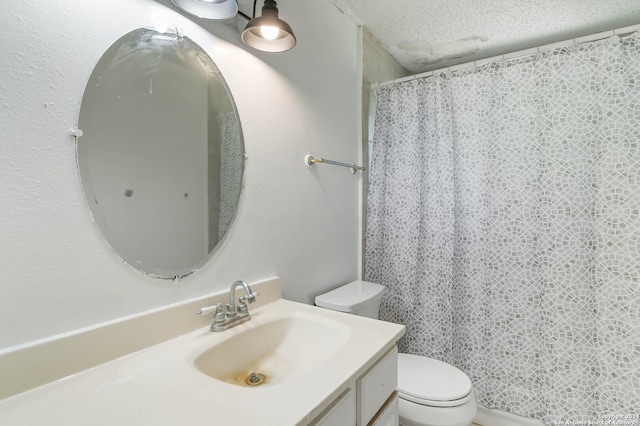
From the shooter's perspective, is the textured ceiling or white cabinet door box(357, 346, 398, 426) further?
the textured ceiling

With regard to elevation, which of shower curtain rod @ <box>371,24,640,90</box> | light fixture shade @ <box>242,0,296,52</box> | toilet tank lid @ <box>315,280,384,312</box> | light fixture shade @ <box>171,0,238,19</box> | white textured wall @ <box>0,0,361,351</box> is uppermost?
shower curtain rod @ <box>371,24,640,90</box>

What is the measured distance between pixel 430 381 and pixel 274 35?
5.15 ft

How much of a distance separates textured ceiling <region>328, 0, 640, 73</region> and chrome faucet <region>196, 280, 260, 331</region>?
1.65 meters

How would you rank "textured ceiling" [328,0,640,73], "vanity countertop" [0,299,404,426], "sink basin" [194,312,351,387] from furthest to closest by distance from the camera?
"textured ceiling" [328,0,640,73] < "sink basin" [194,312,351,387] < "vanity countertop" [0,299,404,426]

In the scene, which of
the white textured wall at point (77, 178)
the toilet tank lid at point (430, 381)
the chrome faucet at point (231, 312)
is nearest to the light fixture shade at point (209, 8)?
Answer: the white textured wall at point (77, 178)

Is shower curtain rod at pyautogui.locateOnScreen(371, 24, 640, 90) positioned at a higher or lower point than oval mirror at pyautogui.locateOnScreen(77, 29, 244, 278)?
higher

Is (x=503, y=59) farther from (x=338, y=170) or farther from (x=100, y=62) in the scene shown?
(x=100, y=62)

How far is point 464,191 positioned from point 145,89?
5.46 ft

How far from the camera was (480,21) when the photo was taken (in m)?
1.89

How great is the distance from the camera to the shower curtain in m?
1.43

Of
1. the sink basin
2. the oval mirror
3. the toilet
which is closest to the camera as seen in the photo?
the oval mirror

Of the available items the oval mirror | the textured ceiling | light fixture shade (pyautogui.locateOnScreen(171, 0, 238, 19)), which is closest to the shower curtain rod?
the textured ceiling

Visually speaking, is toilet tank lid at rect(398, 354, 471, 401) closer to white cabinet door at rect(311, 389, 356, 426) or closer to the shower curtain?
the shower curtain

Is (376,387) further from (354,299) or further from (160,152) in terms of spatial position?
(160,152)
